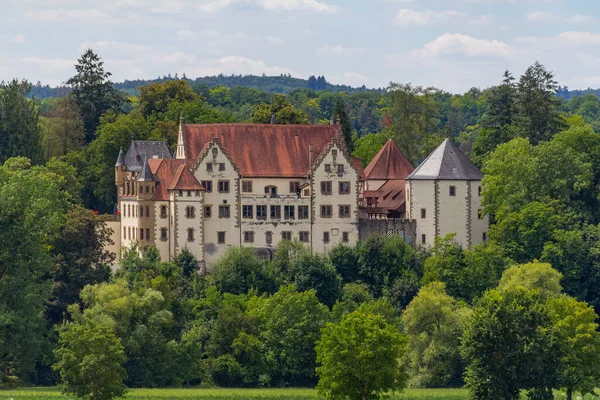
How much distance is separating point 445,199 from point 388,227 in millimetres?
4239

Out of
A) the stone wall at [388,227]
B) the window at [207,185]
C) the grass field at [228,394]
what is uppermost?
the window at [207,185]

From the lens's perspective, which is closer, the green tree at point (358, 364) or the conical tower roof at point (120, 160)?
the green tree at point (358, 364)

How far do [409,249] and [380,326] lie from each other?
25.9 m

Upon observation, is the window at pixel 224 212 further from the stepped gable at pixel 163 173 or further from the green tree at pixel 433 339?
the green tree at pixel 433 339

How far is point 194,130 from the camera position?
12062cm

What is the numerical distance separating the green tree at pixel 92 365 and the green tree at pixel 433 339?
21.1m

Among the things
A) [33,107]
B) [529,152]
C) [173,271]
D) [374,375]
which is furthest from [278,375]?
[33,107]

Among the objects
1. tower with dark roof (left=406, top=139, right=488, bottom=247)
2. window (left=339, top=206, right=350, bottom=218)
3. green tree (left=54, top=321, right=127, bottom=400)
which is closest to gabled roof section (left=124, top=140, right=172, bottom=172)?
window (left=339, top=206, right=350, bottom=218)

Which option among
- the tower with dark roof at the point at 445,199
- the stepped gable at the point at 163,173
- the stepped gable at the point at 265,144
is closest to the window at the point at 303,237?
the stepped gable at the point at 265,144

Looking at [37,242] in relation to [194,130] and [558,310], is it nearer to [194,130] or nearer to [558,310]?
[194,130]

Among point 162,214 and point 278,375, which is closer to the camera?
point 278,375

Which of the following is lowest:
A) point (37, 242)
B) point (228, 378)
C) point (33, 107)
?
point (228, 378)

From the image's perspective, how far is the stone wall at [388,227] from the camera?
396 feet

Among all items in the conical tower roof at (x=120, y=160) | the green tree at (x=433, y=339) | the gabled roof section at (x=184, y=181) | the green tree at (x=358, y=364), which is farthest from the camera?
the conical tower roof at (x=120, y=160)
